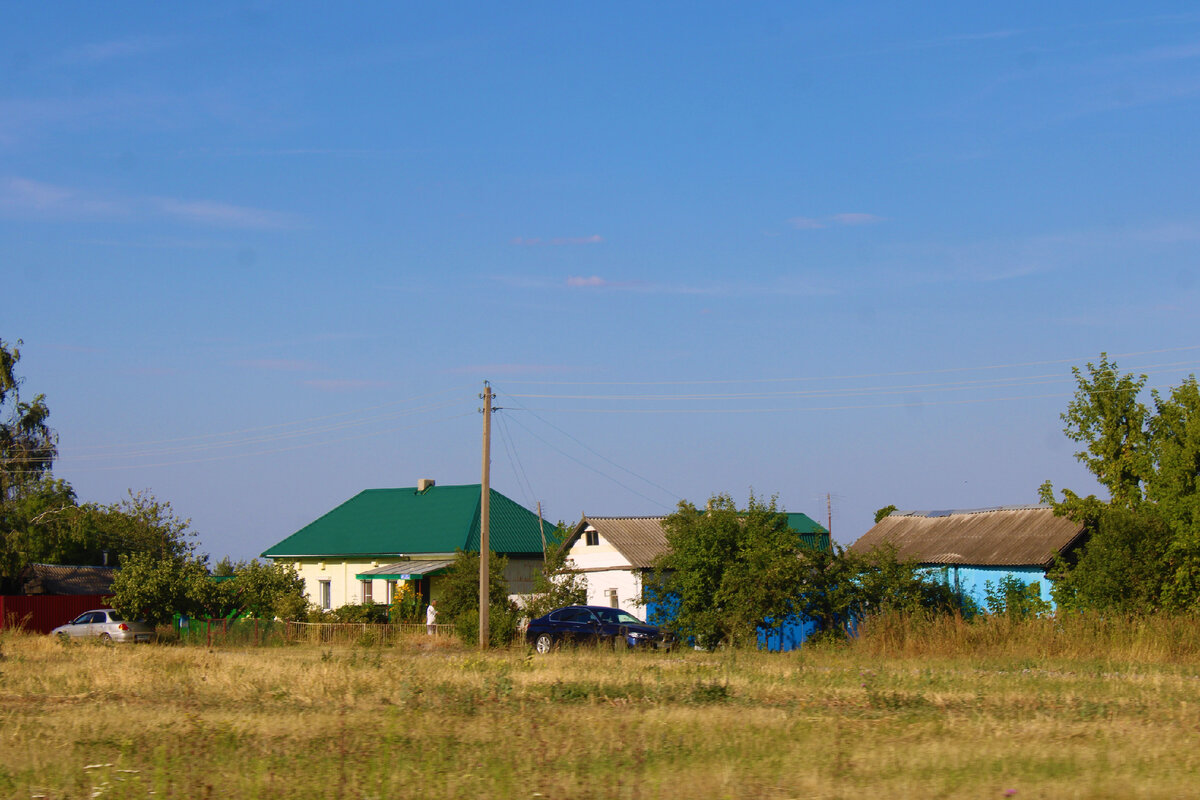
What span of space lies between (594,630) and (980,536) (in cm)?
1348

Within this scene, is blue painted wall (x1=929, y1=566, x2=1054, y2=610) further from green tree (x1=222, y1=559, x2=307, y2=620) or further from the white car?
the white car

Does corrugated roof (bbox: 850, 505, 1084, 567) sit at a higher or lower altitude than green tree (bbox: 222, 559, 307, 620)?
higher

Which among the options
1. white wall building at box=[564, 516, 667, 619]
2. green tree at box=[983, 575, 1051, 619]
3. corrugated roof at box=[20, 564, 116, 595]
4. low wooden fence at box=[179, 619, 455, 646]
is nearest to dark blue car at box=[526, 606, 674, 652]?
low wooden fence at box=[179, 619, 455, 646]

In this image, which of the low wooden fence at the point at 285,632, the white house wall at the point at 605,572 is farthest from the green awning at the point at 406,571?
the low wooden fence at the point at 285,632

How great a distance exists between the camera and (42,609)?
46875mm

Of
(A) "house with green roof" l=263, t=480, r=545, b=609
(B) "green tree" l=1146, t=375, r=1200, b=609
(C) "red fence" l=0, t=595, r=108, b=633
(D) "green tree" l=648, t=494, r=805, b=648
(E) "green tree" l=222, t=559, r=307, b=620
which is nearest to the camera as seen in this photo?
(B) "green tree" l=1146, t=375, r=1200, b=609

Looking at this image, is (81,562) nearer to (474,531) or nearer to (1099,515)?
(474,531)

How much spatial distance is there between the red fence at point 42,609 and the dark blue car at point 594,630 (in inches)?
876

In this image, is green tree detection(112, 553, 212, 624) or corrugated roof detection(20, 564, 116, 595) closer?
green tree detection(112, 553, 212, 624)

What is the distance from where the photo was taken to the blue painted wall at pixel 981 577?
32719 mm

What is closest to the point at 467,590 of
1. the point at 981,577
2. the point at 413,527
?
the point at 981,577

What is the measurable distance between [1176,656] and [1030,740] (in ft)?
43.3

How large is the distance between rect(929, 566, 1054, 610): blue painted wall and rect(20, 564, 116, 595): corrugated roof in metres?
36.1

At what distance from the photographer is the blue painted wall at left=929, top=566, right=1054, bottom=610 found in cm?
3272
